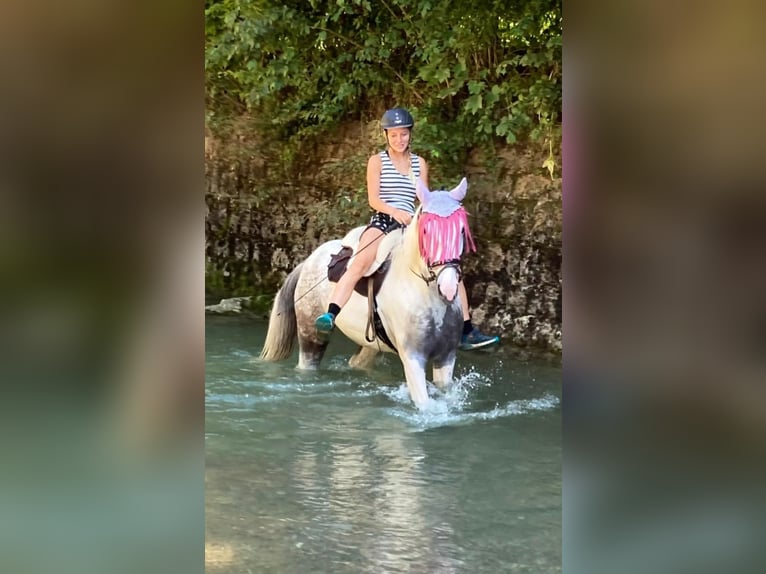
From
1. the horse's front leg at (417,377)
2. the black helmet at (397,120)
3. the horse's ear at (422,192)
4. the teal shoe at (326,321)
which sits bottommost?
Result: the horse's front leg at (417,377)

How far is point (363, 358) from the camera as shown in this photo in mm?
4602

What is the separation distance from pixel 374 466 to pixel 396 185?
1569 millimetres

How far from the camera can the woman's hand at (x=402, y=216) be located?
4148mm

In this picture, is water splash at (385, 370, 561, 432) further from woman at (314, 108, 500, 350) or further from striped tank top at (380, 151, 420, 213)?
striped tank top at (380, 151, 420, 213)

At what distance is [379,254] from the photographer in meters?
4.21

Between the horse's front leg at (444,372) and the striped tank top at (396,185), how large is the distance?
2.78 ft

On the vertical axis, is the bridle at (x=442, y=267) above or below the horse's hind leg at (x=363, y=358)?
above

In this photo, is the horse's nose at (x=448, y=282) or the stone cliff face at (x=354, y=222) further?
the stone cliff face at (x=354, y=222)

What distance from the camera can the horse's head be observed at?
3.80 m
